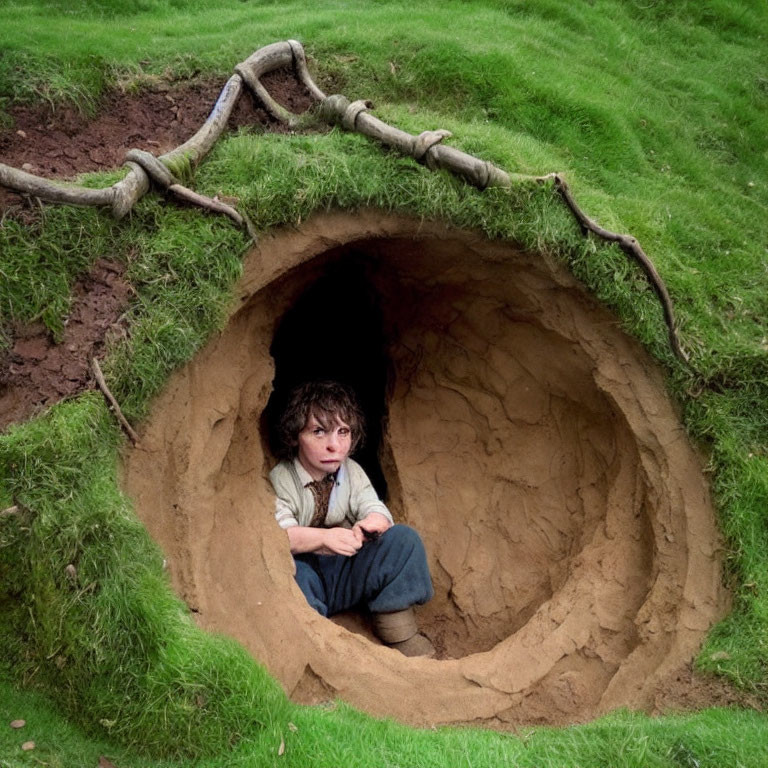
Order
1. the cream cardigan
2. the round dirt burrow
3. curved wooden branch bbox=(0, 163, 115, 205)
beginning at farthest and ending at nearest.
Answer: the cream cardigan, the round dirt burrow, curved wooden branch bbox=(0, 163, 115, 205)

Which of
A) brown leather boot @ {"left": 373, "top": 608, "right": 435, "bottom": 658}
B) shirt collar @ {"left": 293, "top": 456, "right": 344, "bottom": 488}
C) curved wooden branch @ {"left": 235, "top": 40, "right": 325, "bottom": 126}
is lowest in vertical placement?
brown leather boot @ {"left": 373, "top": 608, "right": 435, "bottom": 658}

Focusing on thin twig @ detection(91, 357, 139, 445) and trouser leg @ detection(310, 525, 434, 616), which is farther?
trouser leg @ detection(310, 525, 434, 616)

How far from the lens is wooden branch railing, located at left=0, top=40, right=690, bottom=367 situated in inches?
164

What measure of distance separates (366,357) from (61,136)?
8.23 ft

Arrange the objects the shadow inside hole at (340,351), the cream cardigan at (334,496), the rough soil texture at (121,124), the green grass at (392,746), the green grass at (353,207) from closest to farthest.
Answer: the green grass at (392,746) < the green grass at (353,207) < the rough soil texture at (121,124) < the cream cardigan at (334,496) < the shadow inside hole at (340,351)

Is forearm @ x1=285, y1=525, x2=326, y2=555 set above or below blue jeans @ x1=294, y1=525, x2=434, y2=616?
above

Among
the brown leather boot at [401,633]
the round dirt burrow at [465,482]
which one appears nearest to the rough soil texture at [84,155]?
the round dirt burrow at [465,482]

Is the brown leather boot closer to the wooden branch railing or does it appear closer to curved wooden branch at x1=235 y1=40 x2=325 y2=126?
the wooden branch railing

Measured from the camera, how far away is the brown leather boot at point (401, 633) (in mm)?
4969

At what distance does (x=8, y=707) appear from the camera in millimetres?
3465

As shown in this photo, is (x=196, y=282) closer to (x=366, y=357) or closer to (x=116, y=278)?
(x=116, y=278)

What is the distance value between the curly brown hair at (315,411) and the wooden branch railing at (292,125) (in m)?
1.20

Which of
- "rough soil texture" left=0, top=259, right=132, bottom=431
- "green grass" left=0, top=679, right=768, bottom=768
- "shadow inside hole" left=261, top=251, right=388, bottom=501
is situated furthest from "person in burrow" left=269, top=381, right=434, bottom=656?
"rough soil texture" left=0, top=259, right=132, bottom=431

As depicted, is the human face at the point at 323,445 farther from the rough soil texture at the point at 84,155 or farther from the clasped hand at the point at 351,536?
the rough soil texture at the point at 84,155
